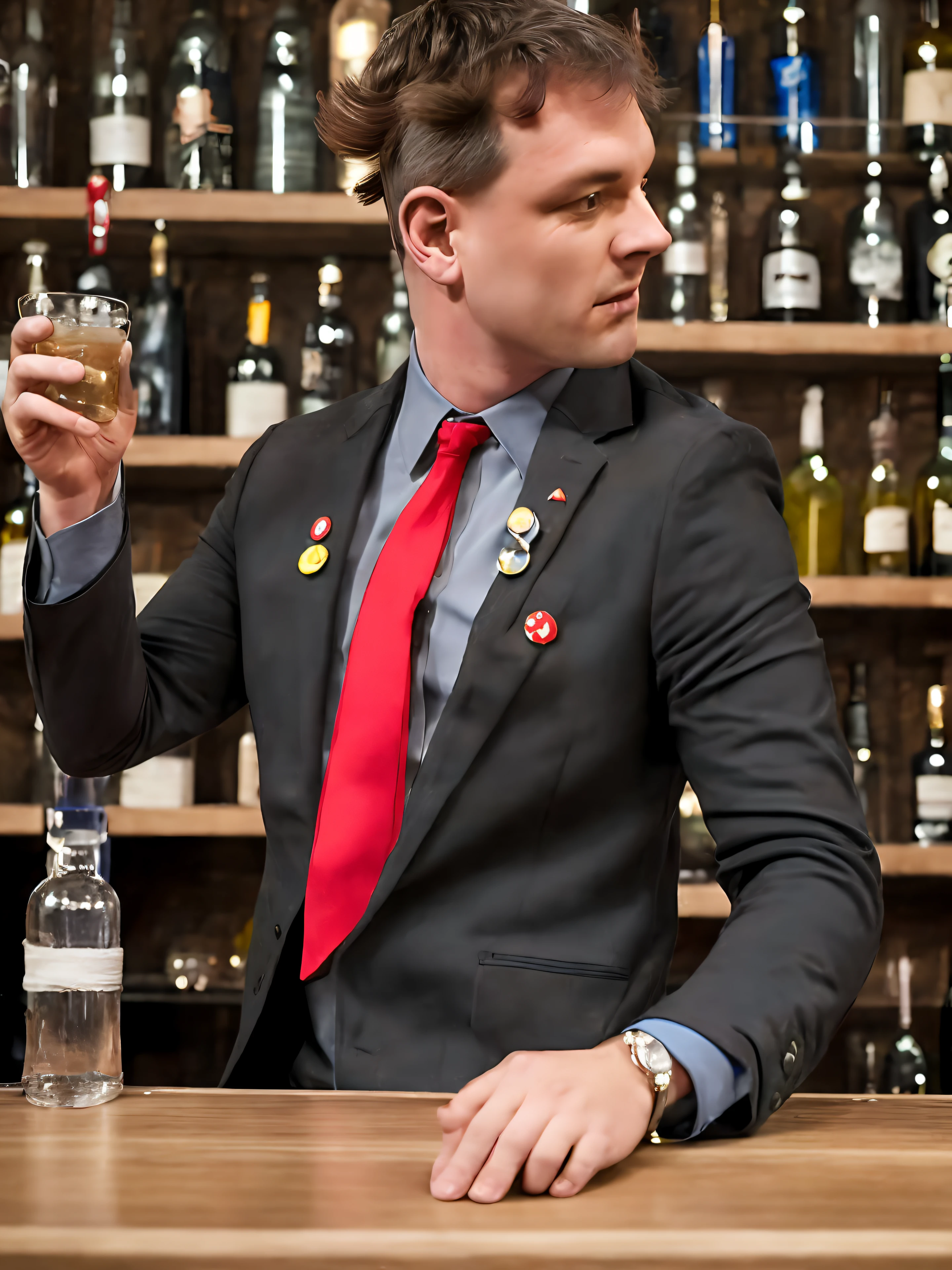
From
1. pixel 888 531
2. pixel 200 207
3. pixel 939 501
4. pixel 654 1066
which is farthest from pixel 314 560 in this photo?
pixel 939 501

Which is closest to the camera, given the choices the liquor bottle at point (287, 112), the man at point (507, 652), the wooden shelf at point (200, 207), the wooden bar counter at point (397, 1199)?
the wooden bar counter at point (397, 1199)

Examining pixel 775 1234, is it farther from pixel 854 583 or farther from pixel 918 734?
pixel 918 734

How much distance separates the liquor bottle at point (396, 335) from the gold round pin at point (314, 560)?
1406mm

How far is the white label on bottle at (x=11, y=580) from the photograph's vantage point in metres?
2.39

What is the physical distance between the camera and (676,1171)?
704 mm

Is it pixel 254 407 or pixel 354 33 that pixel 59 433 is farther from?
pixel 354 33

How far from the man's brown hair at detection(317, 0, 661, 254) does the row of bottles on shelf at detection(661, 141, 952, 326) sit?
136 cm

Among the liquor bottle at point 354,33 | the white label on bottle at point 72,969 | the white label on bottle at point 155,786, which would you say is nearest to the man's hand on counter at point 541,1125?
the white label on bottle at point 72,969

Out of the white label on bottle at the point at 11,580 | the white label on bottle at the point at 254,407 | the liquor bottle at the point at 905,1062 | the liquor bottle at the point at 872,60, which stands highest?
the liquor bottle at the point at 872,60

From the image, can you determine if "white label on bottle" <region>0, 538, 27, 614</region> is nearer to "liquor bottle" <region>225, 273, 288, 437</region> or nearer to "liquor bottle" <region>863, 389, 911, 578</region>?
"liquor bottle" <region>225, 273, 288, 437</region>

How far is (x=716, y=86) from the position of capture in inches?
99.9

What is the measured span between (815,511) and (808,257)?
1.61 ft

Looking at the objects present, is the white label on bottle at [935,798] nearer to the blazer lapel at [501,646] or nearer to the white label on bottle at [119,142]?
the blazer lapel at [501,646]


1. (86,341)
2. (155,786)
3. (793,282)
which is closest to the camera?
(86,341)
